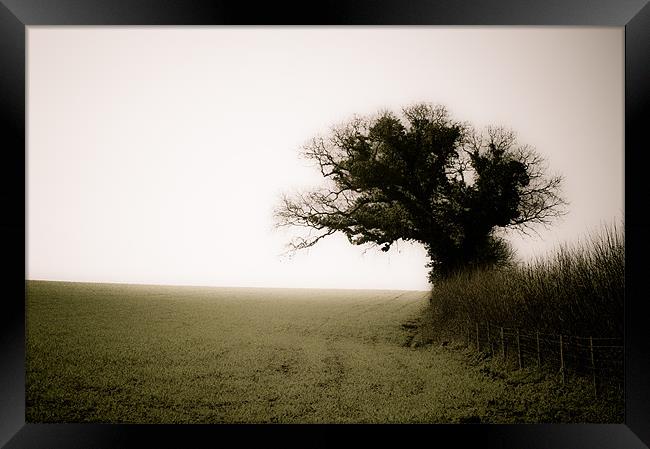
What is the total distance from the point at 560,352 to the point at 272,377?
4.19m

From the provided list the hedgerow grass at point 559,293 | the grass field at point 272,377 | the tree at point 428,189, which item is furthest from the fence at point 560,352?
the tree at point 428,189

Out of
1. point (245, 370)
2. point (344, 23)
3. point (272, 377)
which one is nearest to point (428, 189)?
point (344, 23)

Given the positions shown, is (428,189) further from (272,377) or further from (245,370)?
(245,370)

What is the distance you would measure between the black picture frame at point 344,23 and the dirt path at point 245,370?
0.88 metres

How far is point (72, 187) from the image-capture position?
20.4 ft

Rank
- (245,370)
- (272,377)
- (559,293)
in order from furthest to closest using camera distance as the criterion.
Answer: (245,370)
(272,377)
(559,293)

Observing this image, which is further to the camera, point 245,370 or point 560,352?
point 245,370

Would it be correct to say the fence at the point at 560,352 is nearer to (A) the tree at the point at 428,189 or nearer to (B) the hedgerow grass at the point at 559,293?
(B) the hedgerow grass at the point at 559,293

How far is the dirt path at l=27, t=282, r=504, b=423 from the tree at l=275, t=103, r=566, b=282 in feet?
4.88

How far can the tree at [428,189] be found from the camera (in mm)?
6594

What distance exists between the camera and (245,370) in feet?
20.2

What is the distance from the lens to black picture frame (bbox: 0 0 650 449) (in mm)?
3984

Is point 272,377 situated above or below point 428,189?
below
